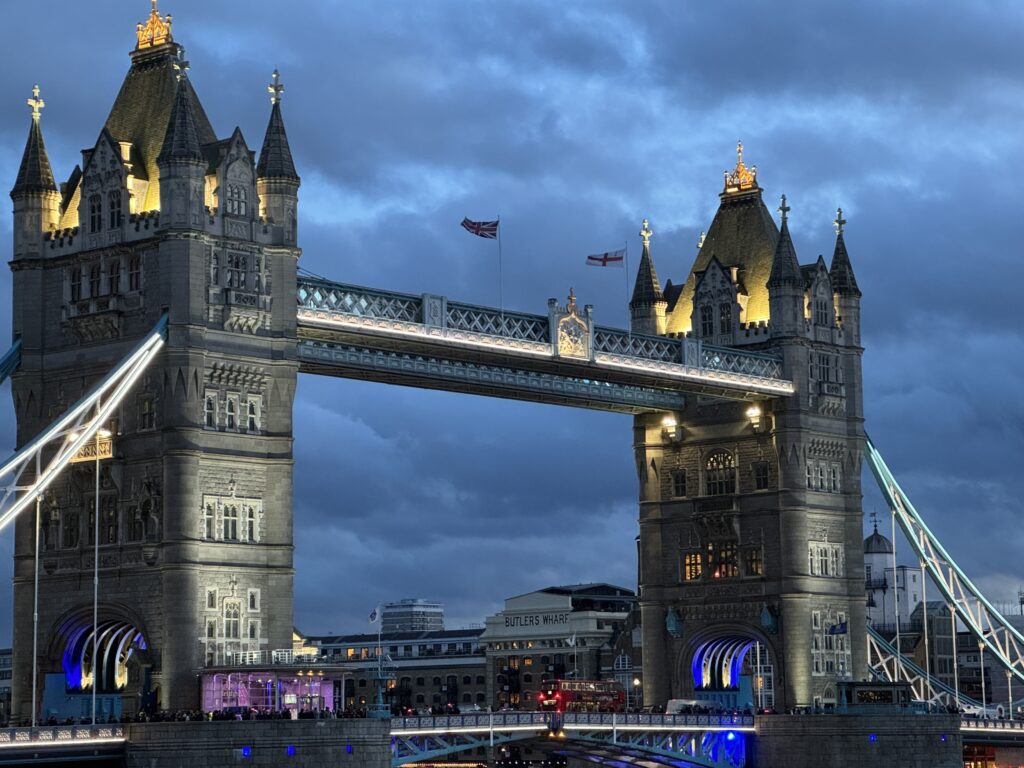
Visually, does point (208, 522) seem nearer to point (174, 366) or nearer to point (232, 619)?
point (232, 619)

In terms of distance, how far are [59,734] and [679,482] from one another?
5335 cm

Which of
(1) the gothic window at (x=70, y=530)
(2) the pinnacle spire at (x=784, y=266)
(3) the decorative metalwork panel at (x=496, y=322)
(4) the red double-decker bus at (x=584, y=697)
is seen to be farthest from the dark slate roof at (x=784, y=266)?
(1) the gothic window at (x=70, y=530)

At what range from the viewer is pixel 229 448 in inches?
3730

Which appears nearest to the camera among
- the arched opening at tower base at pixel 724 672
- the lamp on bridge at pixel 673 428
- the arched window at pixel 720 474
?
the arched opening at tower base at pixel 724 672

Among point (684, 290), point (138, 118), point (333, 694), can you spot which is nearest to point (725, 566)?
point (684, 290)

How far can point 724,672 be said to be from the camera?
12900 cm

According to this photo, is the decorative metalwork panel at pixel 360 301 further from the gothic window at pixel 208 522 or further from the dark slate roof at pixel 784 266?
the dark slate roof at pixel 784 266

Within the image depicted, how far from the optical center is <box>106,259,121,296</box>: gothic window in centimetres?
9569

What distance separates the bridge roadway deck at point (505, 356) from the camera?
3984 inches

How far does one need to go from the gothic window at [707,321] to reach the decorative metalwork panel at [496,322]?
760 inches

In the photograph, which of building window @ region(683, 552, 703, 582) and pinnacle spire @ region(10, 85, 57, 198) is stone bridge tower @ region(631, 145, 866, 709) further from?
pinnacle spire @ region(10, 85, 57, 198)

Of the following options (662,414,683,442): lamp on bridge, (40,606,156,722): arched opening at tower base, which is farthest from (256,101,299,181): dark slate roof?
(662,414,683,442): lamp on bridge

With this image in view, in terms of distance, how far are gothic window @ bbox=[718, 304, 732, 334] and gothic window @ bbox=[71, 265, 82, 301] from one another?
146 feet

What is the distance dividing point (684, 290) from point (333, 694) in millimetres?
46207
